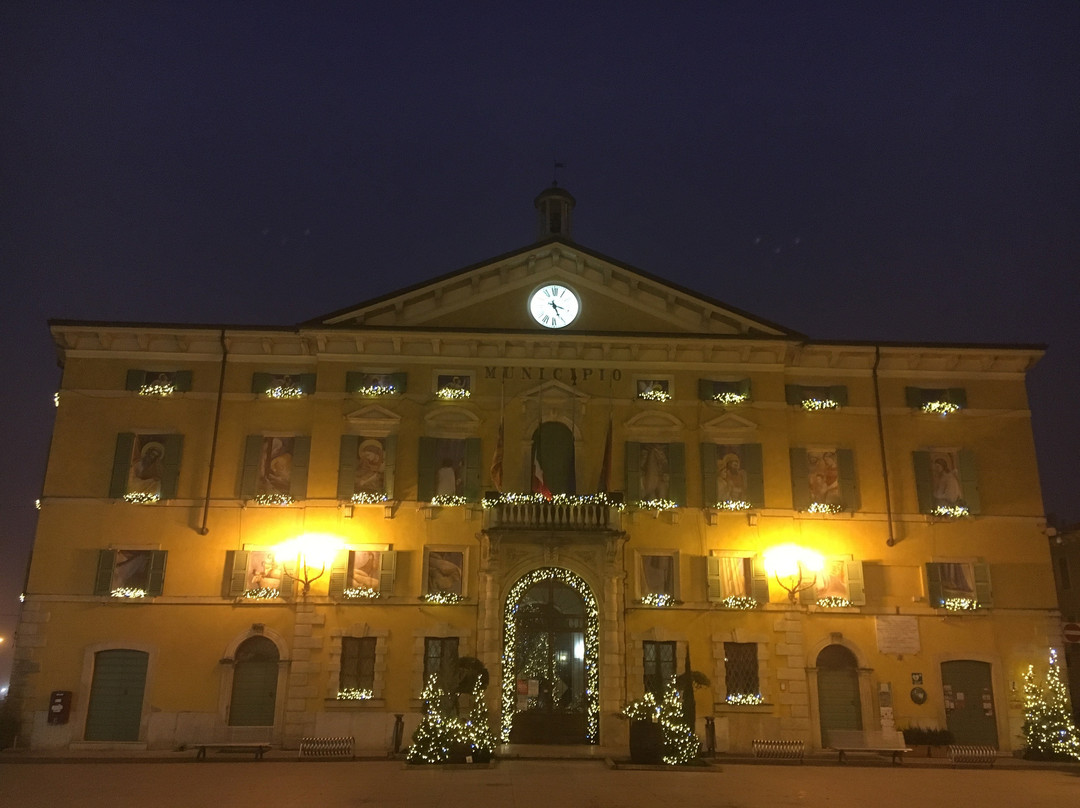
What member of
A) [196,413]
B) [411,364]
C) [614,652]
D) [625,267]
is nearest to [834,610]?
[614,652]

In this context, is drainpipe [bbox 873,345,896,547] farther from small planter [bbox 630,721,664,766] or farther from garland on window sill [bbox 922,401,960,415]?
small planter [bbox 630,721,664,766]

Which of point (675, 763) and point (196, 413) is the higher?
point (196, 413)

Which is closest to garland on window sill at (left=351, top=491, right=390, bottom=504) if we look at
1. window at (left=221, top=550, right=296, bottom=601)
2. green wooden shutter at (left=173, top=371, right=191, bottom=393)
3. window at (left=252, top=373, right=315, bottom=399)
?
window at (left=221, top=550, right=296, bottom=601)

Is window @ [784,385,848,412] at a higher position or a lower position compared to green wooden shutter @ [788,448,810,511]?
higher

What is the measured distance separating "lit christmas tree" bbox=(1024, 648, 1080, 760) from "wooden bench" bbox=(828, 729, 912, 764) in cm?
379

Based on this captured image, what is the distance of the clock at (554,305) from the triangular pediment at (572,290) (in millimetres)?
158

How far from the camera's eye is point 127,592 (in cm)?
2459

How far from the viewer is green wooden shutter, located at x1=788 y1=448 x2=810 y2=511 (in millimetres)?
25859

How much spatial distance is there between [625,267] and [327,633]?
13.9m

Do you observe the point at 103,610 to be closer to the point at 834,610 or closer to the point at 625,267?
the point at 625,267

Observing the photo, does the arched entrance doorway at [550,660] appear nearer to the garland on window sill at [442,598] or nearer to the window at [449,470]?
the garland on window sill at [442,598]

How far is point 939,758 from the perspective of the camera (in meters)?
22.9

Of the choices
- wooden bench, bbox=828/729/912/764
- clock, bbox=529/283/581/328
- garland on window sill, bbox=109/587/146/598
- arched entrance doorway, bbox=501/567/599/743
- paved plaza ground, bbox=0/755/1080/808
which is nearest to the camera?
paved plaza ground, bbox=0/755/1080/808

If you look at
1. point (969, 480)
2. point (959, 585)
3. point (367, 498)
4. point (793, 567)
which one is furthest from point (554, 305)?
point (959, 585)
